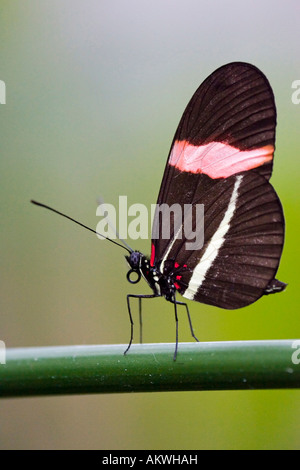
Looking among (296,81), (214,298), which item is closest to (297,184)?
(296,81)

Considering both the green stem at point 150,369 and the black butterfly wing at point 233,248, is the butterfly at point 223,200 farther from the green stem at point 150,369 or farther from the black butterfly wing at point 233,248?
the green stem at point 150,369

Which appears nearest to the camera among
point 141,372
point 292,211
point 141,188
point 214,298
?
point 141,372

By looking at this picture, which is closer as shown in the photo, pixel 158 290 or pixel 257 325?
pixel 158 290

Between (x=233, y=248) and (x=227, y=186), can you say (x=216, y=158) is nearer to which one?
(x=227, y=186)

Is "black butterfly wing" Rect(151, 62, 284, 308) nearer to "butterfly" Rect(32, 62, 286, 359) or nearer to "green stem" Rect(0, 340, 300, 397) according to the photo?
"butterfly" Rect(32, 62, 286, 359)

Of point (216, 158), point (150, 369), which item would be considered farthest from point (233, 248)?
point (150, 369)

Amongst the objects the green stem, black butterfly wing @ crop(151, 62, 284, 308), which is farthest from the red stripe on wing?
the green stem

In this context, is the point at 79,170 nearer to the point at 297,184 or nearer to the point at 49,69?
the point at 49,69
